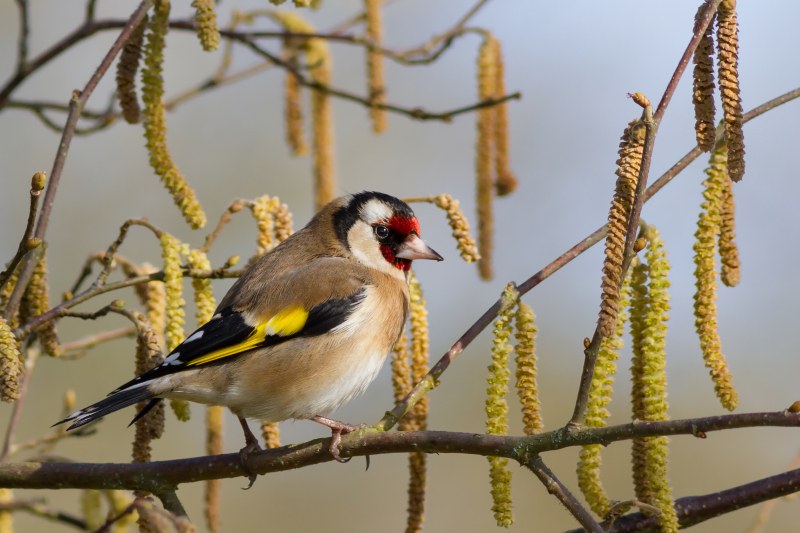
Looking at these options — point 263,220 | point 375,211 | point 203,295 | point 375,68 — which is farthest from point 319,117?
point 203,295

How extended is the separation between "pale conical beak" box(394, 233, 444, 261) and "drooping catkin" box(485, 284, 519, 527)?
146 cm

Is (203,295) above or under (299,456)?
above

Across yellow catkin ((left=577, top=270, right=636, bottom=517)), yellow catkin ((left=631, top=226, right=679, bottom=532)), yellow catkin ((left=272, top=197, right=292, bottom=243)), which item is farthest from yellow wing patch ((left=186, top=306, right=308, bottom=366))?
yellow catkin ((left=631, top=226, right=679, bottom=532))

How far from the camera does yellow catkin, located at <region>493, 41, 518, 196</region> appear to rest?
3.64 meters

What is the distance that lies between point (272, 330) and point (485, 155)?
36.6 inches

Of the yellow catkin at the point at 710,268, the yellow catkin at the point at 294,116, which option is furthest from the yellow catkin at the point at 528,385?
the yellow catkin at the point at 294,116

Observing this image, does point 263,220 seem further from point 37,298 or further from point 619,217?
point 619,217

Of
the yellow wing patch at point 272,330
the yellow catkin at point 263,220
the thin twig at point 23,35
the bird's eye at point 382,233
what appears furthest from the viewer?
the bird's eye at point 382,233

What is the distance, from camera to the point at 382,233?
13.6ft

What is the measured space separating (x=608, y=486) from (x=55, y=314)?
4.92 m

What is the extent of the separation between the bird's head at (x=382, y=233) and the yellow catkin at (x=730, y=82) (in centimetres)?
204

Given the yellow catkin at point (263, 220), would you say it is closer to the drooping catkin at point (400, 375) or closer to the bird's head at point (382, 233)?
the drooping catkin at point (400, 375)

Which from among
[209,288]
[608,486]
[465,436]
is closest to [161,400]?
[209,288]

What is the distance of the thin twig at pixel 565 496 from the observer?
7.02ft
